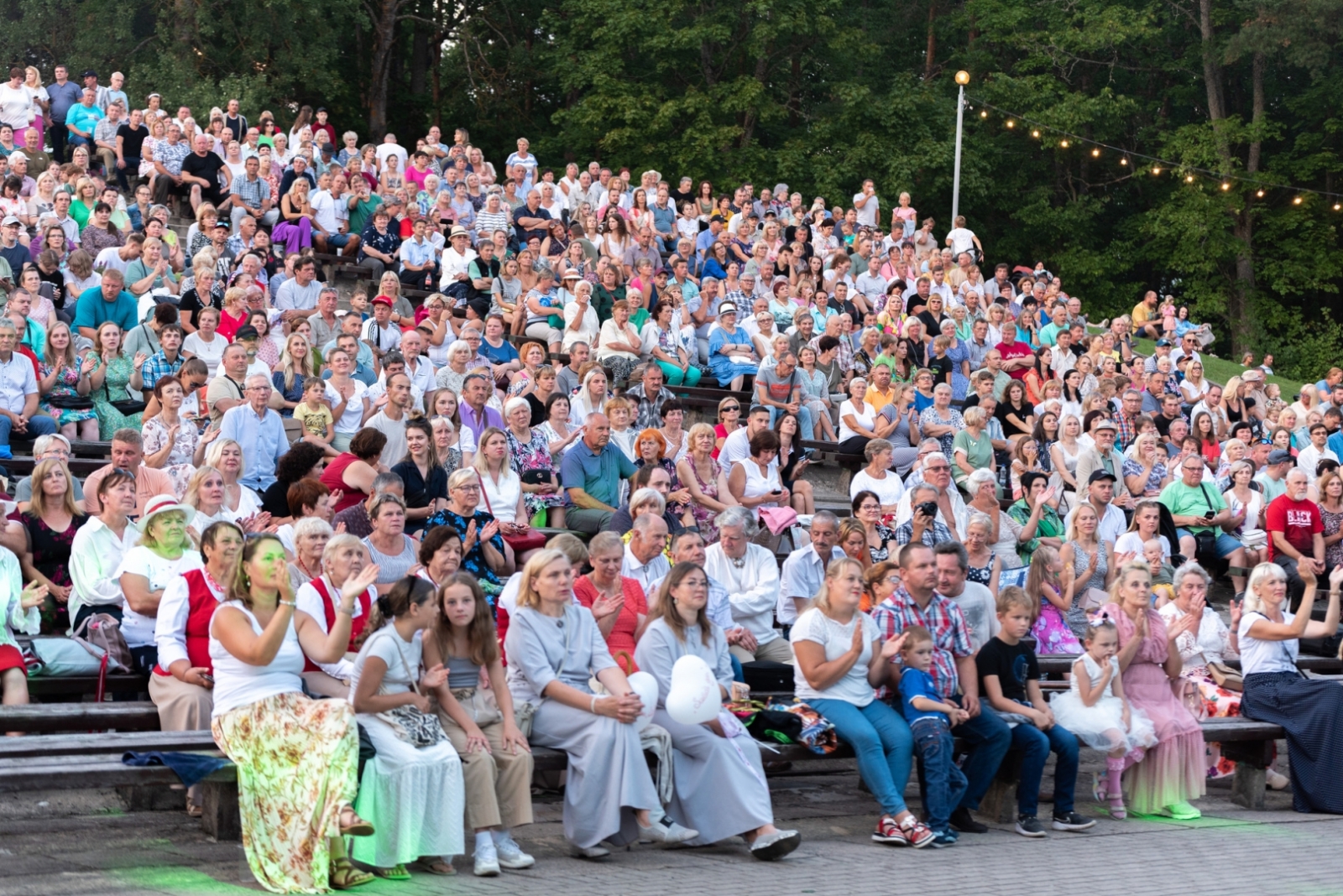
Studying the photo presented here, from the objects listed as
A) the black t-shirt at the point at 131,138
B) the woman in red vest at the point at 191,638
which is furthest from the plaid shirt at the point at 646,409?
the black t-shirt at the point at 131,138

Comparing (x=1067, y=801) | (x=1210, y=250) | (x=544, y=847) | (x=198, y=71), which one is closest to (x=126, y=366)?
(x=544, y=847)

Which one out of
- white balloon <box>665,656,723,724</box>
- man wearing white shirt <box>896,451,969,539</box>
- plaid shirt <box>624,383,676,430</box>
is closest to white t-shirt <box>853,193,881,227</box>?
plaid shirt <box>624,383,676,430</box>

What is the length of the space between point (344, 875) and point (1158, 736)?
4219 millimetres

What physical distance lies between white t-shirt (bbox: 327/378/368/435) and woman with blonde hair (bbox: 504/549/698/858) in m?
4.30

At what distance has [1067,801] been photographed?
24.4ft

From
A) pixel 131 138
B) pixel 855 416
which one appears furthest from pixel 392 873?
→ pixel 131 138

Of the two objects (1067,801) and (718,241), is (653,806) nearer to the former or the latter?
(1067,801)

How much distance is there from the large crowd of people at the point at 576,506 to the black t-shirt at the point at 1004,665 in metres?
0.02

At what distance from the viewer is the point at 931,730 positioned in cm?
707

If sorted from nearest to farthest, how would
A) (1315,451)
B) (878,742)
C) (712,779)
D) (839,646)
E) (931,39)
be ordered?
(712,779), (878,742), (839,646), (1315,451), (931,39)

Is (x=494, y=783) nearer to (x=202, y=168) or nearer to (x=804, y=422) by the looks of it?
(x=804, y=422)

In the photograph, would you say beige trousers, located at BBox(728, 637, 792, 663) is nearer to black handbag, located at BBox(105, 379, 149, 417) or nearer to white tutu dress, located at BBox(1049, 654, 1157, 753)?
white tutu dress, located at BBox(1049, 654, 1157, 753)

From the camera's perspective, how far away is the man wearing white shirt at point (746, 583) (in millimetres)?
8656

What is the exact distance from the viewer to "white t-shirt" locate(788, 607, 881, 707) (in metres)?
7.19
